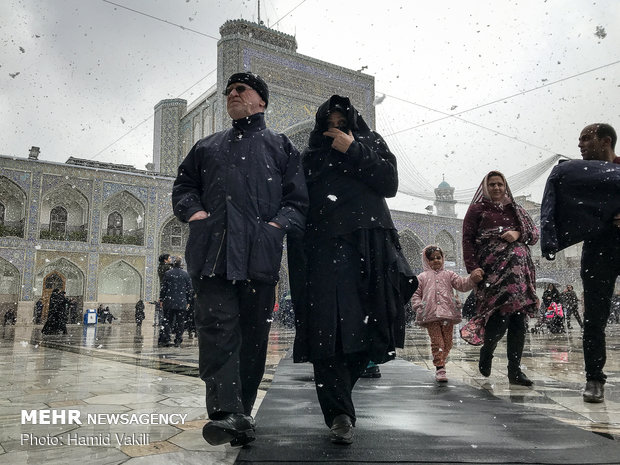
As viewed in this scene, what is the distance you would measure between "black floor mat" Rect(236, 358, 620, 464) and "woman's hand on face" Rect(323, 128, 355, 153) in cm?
85

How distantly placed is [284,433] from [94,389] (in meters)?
1.23

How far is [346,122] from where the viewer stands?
1.68 meters

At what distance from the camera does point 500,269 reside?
264 cm

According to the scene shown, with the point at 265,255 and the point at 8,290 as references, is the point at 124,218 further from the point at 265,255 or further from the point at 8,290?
the point at 265,255

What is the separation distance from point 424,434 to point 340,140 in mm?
904

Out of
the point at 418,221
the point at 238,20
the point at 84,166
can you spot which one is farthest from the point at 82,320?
the point at 418,221

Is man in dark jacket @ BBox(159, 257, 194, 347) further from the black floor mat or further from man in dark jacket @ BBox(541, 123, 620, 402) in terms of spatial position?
man in dark jacket @ BBox(541, 123, 620, 402)

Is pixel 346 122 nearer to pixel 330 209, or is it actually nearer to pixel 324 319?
pixel 330 209

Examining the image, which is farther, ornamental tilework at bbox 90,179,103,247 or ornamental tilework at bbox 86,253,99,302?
ornamental tilework at bbox 90,179,103,247

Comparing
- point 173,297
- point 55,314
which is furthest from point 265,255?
point 55,314

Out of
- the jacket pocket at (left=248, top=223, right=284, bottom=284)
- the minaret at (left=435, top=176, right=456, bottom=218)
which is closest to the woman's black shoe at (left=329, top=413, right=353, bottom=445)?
the jacket pocket at (left=248, top=223, right=284, bottom=284)

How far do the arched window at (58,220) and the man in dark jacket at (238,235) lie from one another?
16.0 metres

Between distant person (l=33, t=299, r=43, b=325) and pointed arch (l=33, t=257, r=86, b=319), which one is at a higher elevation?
pointed arch (l=33, t=257, r=86, b=319)

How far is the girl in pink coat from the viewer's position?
2768 millimetres
